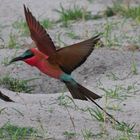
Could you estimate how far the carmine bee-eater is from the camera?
12.8ft

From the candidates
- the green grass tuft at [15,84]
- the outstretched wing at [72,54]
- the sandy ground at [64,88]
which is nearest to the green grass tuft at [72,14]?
the sandy ground at [64,88]

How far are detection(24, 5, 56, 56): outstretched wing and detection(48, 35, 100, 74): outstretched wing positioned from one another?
5cm

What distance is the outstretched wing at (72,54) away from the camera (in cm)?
396

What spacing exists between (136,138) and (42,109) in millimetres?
714

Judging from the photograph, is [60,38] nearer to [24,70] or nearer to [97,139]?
[24,70]

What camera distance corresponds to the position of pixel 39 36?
3.97m

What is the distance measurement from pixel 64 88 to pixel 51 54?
159 centimetres

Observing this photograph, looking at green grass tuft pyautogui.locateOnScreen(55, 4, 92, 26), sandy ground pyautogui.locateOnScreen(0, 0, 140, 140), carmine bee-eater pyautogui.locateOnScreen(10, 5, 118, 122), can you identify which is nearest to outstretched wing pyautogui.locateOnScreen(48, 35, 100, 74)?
carmine bee-eater pyautogui.locateOnScreen(10, 5, 118, 122)

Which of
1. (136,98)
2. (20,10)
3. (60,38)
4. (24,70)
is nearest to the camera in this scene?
(136,98)

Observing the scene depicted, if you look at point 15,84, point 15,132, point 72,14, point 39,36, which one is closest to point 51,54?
point 39,36

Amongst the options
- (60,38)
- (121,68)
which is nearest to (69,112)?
(121,68)

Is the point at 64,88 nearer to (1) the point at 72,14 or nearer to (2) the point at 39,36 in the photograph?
(2) the point at 39,36

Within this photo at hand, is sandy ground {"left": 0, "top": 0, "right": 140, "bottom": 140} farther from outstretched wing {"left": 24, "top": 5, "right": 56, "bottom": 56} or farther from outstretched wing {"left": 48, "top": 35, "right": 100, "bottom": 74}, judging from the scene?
outstretched wing {"left": 24, "top": 5, "right": 56, "bottom": 56}

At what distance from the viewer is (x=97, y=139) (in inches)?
161
